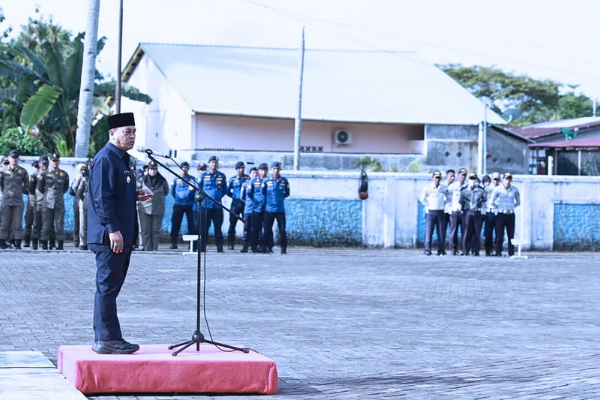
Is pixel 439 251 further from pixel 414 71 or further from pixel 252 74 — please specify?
pixel 414 71

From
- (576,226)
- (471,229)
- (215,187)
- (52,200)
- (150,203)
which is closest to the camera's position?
(52,200)

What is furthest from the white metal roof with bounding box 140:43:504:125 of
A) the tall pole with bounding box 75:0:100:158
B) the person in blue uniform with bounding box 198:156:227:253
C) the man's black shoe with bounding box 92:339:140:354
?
the man's black shoe with bounding box 92:339:140:354

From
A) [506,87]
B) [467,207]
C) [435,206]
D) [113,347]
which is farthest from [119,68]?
[506,87]

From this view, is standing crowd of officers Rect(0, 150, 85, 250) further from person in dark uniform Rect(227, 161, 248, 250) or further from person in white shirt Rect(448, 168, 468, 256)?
person in white shirt Rect(448, 168, 468, 256)

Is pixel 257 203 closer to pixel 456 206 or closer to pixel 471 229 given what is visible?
pixel 456 206

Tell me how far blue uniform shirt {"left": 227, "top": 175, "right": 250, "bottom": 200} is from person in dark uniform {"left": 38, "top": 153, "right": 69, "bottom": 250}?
3673 millimetres

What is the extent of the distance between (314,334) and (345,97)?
3710 cm

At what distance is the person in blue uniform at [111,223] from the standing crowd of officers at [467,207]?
56.4 feet

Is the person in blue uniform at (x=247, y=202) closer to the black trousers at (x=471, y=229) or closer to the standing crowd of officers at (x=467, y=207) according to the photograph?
the standing crowd of officers at (x=467, y=207)

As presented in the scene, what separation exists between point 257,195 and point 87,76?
6058mm

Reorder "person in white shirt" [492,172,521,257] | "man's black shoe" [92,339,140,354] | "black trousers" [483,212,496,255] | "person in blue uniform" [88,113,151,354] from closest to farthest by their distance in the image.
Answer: "man's black shoe" [92,339,140,354] → "person in blue uniform" [88,113,151,354] → "person in white shirt" [492,172,521,257] → "black trousers" [483,212,496,255]

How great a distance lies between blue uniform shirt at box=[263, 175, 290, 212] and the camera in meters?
24.5

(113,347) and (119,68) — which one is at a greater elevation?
(119,68)

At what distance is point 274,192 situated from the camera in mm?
24469
